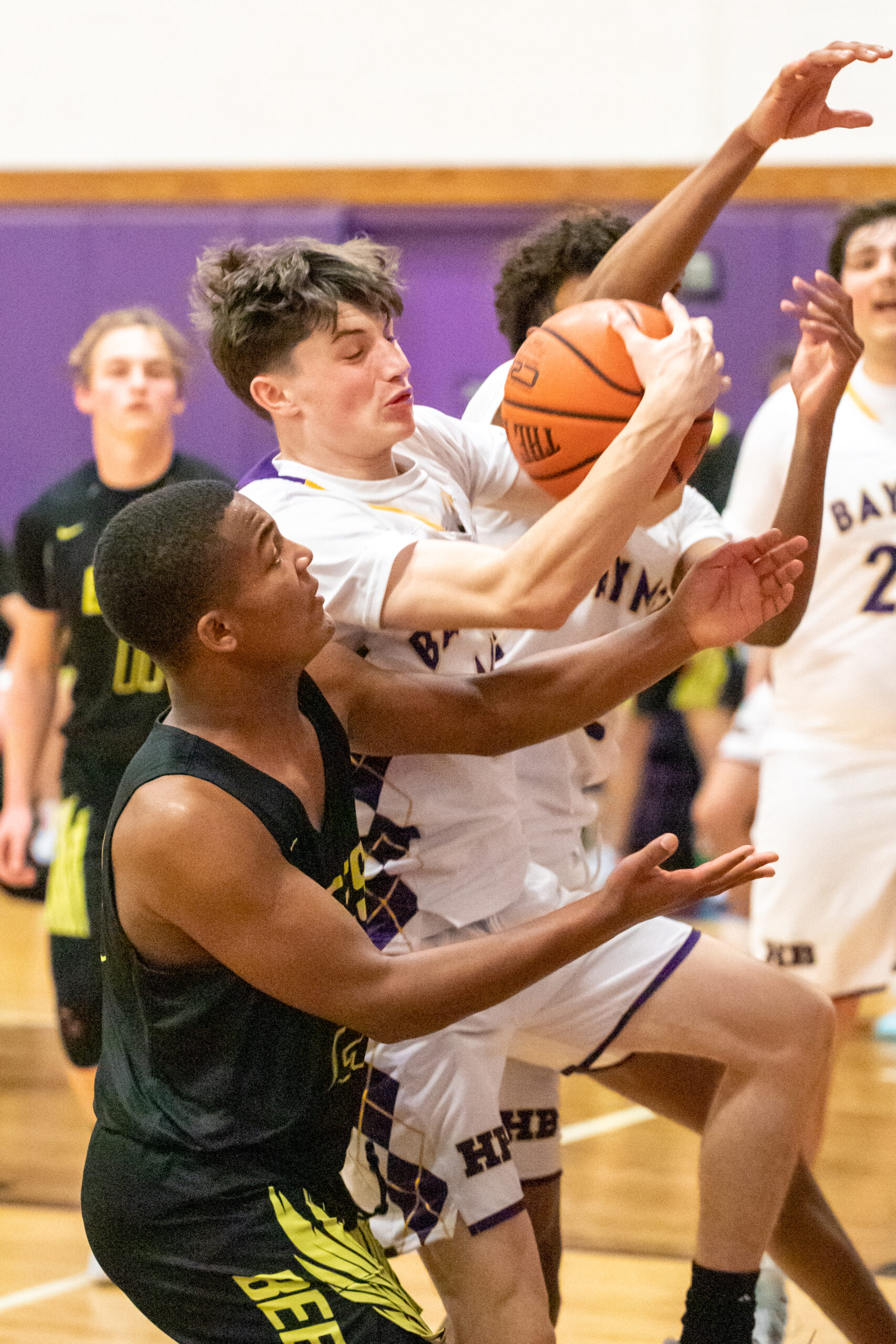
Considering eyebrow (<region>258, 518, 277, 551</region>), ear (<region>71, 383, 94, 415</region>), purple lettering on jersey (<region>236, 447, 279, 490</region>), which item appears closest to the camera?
eyebrow (<region>258, 518, 277, 551</region>)

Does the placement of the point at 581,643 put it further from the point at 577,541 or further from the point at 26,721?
the point at 26,721

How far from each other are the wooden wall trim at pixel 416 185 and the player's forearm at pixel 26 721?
3.59m

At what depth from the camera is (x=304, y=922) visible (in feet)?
6.53

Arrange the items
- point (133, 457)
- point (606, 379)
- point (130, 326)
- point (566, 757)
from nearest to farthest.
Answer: point (606, 379)
point (566, 757)
point (133, 457)
point (130, 326)

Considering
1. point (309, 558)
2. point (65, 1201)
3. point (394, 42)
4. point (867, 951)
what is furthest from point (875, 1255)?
point (394, 42)

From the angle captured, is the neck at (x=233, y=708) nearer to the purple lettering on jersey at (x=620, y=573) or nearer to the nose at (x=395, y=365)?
the nose at (x=395, y=365)

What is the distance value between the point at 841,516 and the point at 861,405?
0.33m

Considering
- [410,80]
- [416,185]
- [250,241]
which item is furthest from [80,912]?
[410,80]

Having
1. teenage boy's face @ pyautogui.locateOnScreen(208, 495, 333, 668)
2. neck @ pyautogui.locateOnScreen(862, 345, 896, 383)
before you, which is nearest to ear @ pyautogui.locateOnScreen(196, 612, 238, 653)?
teenage boy's face @ pyautogui.locateOnScreen(208, 495, 333, 668)

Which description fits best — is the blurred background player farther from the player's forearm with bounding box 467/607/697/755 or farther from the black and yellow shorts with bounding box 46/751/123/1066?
the player's forearm with bounding box 467/607/697/755

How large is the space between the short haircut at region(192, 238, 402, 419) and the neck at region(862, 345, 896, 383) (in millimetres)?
1987

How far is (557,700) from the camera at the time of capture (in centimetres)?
244

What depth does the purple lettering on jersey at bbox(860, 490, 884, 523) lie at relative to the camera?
4016mm

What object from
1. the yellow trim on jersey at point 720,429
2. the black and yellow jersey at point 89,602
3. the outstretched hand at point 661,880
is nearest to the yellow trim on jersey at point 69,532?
the black and yellow jersey at point 89,602
